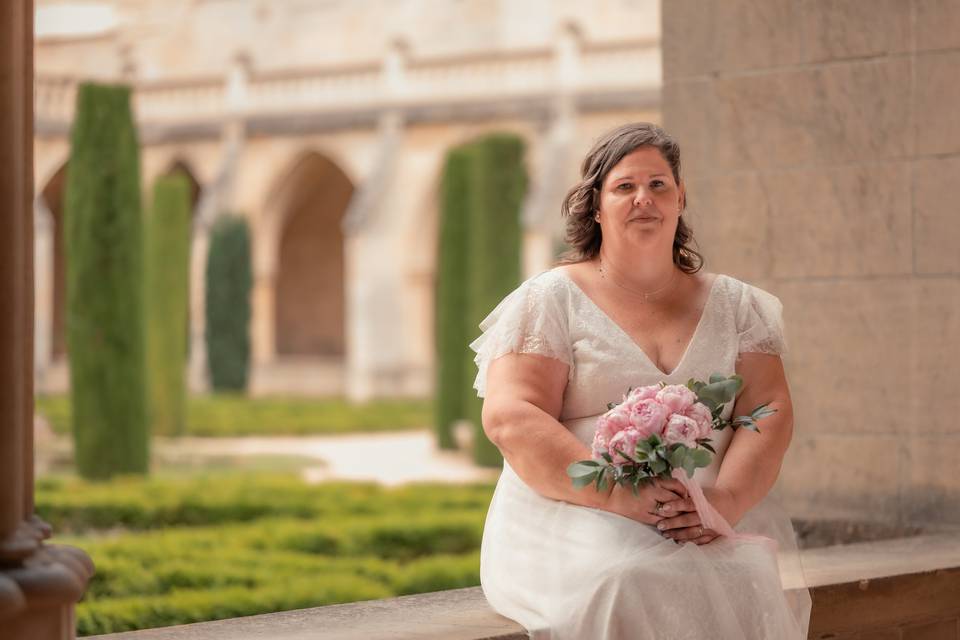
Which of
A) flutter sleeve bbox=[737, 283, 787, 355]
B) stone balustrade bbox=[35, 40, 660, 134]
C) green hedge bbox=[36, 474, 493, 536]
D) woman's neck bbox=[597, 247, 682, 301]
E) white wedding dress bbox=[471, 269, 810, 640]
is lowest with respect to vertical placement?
green hedge bbox=[36, 474, 493, 536]

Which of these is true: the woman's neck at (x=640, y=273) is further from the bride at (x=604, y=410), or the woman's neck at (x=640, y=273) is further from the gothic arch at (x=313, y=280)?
the gothic arch at (x=313, y=280)

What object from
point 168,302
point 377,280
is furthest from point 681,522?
point 377,280

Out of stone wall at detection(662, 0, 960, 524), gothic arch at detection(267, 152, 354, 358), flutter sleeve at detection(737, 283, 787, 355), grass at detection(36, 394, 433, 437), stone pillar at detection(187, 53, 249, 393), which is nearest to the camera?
flutter sleeve at detection(737, 283, 787, 355)

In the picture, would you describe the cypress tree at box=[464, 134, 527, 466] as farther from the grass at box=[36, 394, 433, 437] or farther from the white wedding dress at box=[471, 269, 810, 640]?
the white wedding dress at box=[471, 269, 810, 640]

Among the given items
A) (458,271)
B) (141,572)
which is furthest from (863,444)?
(458,271)

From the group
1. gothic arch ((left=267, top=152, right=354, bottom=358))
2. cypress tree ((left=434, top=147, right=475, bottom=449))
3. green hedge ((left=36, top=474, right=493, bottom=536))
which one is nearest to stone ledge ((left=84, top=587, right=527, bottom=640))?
green hedge ((left=36, top=474, right=493, bottom=536))

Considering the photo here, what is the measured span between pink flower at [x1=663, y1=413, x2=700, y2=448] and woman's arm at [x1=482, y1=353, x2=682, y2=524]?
0.12 m

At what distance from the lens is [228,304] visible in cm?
2352

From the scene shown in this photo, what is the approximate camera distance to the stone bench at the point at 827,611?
8.75 ft

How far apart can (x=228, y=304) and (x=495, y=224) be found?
10.4m

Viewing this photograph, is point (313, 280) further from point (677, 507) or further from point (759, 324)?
point (677, 507)

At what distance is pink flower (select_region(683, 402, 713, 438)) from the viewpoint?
246 cm

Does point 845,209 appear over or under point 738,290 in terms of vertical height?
over

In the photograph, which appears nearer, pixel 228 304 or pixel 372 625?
pixel 372 625
